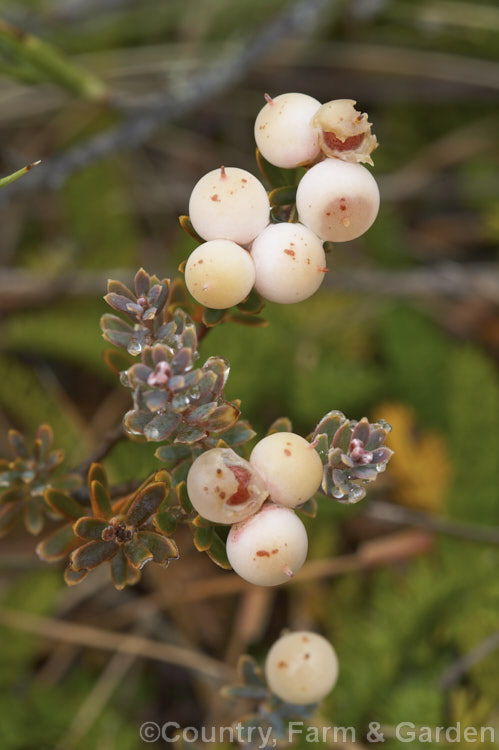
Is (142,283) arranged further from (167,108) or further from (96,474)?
(167,108)

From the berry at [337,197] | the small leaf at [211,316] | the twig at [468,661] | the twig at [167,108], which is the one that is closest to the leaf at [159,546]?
the small leaf at [211,316]

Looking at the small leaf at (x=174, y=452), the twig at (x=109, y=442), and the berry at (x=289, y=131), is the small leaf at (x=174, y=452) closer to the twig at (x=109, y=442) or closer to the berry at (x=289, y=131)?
the twig at (x=109, y=442)

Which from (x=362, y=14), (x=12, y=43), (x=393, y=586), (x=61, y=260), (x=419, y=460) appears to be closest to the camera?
(x=12, y=43)

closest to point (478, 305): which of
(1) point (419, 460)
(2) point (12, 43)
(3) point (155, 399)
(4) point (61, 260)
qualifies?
(1) point (419, 460)

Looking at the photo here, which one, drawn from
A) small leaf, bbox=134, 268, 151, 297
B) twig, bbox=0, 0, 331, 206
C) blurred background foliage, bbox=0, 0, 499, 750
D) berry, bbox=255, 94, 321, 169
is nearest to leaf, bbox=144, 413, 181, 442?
small leaf, bbox=134, 268, 151, 297

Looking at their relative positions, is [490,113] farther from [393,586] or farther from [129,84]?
[393,586]
